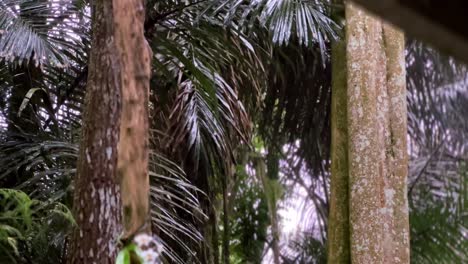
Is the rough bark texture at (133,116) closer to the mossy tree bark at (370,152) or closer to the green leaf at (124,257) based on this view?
the green leaf at (124,257)

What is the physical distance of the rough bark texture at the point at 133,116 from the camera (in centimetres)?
144

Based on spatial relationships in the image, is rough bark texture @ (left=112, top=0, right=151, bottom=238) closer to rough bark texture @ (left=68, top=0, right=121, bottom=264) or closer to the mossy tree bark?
rough bark texture @ (left=68, top=0, right=121, bottom=264)

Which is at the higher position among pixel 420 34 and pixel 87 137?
pixel 87 137

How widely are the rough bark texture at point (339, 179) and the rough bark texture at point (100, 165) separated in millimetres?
1447

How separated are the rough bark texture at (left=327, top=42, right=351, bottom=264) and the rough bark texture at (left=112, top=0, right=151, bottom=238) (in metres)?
1.91

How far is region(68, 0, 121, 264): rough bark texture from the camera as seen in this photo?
2104 millimetres

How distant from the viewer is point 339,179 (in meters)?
3.36

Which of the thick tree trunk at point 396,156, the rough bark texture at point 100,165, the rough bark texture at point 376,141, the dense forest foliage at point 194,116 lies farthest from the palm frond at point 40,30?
the thick tree trunk at point 396,156

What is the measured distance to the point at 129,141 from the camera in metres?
1.49

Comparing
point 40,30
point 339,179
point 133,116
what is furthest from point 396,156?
point 133,116

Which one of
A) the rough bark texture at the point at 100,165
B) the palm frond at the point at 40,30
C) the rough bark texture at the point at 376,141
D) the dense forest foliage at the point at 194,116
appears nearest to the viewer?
the rough bark texture at the point at 100,165

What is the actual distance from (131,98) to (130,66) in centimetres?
8

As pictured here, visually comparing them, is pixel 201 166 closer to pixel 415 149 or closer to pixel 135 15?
pixel 135 15

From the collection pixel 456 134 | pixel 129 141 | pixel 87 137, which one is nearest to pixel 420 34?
pixel 129 141
